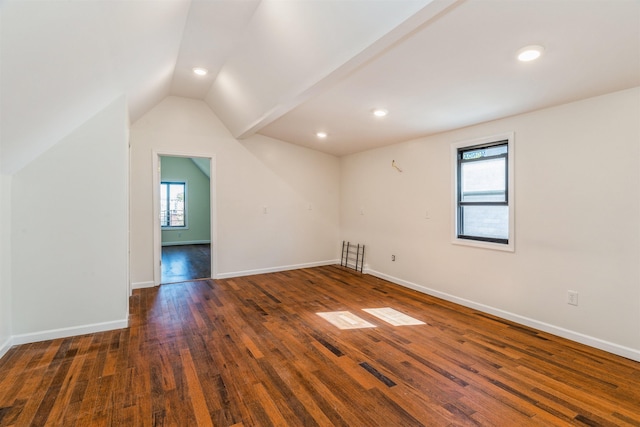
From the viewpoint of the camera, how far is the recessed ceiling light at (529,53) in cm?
205

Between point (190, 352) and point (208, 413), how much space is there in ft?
2.87

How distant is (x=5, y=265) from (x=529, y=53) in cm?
446

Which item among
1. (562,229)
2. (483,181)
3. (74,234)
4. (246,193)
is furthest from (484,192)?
(74,234)

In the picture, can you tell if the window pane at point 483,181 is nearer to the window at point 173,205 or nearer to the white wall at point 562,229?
the white wall at point 562,229

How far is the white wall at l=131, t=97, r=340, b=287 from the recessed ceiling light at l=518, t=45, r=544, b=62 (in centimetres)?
401

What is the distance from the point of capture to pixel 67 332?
2.89 m

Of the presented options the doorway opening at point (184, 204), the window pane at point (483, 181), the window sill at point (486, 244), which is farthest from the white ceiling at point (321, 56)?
the doorway opening at point (184, 204)

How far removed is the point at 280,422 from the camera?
176cm

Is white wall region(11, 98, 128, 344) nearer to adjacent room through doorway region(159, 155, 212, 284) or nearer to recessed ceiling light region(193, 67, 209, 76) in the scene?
recessed ceiling light region(193, 67, 209, 76)

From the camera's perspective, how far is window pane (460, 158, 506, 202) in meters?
3.46

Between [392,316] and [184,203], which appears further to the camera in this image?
[184,203]

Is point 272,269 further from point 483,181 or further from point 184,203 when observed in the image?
point 184,203

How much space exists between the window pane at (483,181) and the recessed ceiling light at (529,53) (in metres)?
1.44

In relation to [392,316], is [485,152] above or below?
above
